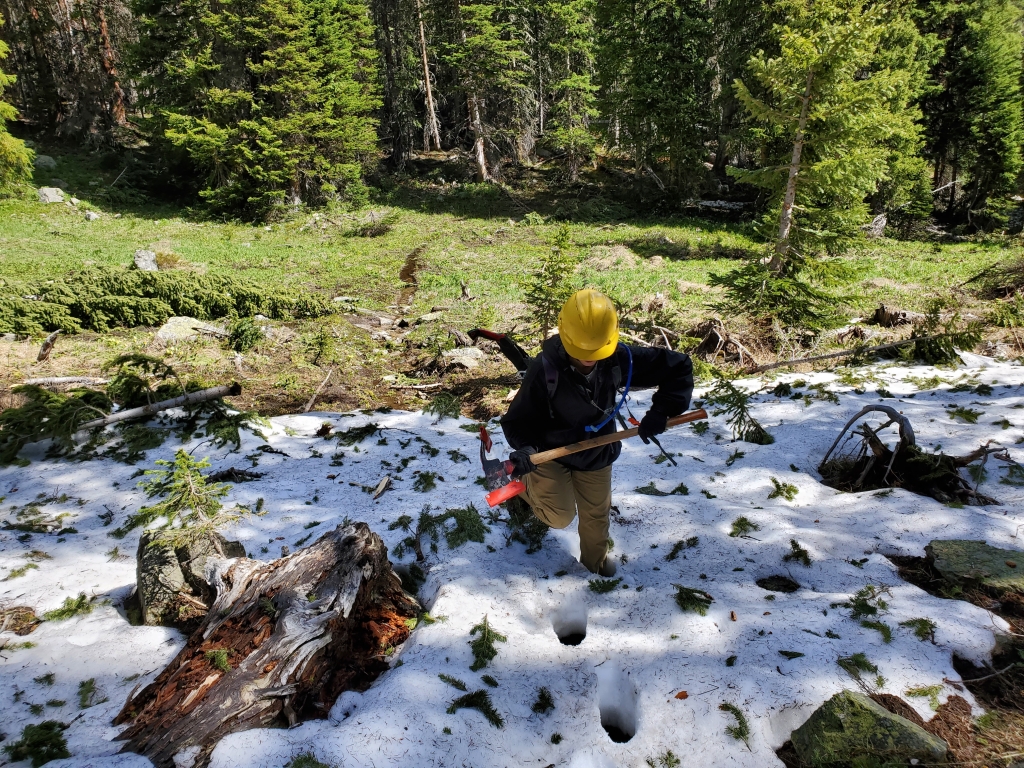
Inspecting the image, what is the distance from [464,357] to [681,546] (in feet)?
22.7

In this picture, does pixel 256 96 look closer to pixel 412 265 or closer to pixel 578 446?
pixel 412 265

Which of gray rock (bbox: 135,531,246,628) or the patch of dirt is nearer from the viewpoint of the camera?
the patch of dirt

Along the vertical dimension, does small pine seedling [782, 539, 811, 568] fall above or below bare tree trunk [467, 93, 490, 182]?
below

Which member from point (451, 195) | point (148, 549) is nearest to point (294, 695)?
point (148, 549)

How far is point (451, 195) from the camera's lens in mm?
32750

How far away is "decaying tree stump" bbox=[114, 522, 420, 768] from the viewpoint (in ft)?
9.68

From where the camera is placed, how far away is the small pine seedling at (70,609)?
382 cm

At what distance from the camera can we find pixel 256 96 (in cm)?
2586

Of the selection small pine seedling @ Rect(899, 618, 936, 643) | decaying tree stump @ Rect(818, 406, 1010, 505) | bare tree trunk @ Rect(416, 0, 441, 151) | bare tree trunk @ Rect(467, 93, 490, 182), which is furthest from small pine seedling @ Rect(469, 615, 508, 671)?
bare tree trunk @ Rect(416, 0, 441, 151)

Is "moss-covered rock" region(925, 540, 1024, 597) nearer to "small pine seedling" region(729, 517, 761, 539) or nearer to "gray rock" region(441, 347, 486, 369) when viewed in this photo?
"small pine seedling" region(729, 517, 761, 539)

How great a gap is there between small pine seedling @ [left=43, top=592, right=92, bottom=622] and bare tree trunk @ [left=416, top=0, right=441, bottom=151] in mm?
35240

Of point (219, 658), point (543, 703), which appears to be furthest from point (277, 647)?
point (543, 703)

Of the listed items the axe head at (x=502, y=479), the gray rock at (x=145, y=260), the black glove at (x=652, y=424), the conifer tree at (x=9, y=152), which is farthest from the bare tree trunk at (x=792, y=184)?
the conifer tree at (x=9, y=152)

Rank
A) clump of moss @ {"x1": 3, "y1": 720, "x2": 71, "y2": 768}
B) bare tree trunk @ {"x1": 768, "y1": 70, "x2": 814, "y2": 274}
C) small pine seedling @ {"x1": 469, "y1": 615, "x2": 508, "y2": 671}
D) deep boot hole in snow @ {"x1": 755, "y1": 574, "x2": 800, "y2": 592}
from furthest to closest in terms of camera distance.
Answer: bare tree trunk @ {"x1": 768, "y1": 70, "x2": 814, "y2": 274}, deep boot hole in snow @ {"x1": 755, "y1": 574, "x2": 800, "y2": 592}, small pine seedling @ {"x1": 469, "y1": 615, "x2": 508, "y2": 671}, clump of moss @ {"x1": 3, "y1": 720, "x2": 71, "y2": 768}
